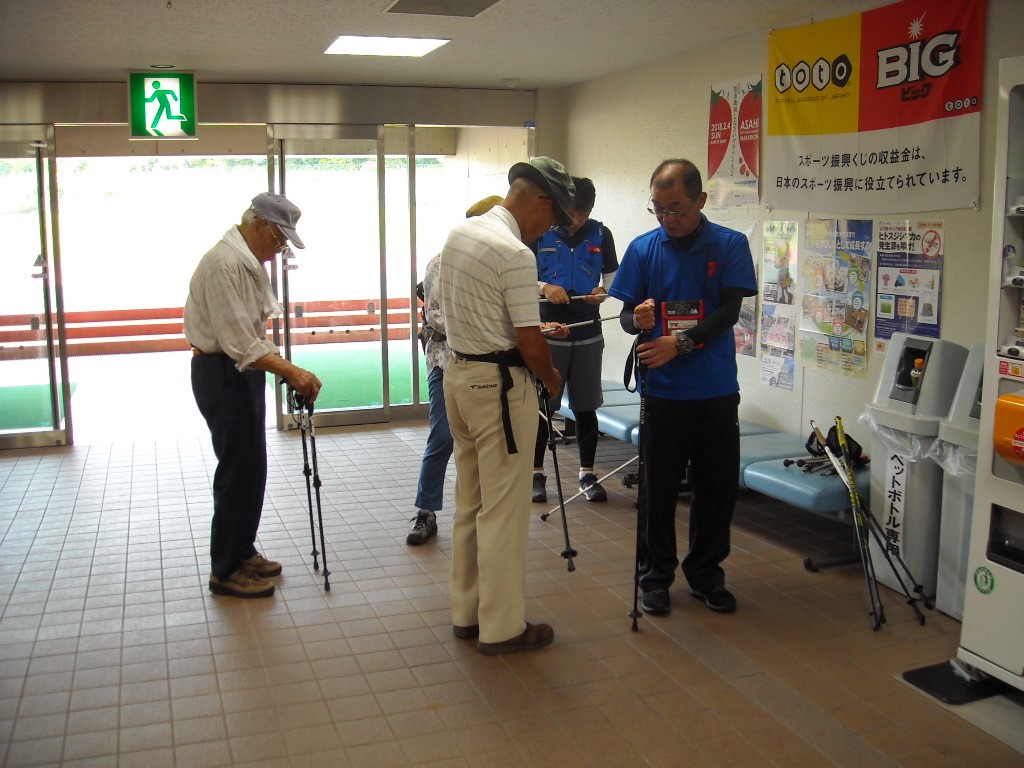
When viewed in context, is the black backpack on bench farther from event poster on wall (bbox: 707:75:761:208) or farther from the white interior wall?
event poster on wall (bbox: 707:75:761:208)

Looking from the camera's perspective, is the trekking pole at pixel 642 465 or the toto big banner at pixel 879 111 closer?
the trekking pole at pixel 642 465

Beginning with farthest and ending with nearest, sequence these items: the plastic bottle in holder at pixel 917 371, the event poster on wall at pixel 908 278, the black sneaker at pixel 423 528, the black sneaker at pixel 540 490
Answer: the black sneaker at pixel 540 490 → the black sneaker at pixel 423 528 → the event poster on wall at pixel 908 278 → the plastic bottle in holder at pixel 917 371

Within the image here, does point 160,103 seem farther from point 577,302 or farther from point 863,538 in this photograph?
point 863,538

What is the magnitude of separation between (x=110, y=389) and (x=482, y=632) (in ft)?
27.7

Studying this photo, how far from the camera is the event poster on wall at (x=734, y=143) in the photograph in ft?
19.5

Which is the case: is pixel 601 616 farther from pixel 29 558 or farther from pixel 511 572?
pixel 29 558

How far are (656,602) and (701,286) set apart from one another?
1286 millimetres

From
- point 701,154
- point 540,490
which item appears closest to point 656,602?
point 540,490

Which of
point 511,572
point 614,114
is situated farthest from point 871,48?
point 511,572

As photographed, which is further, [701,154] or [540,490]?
[701,154]

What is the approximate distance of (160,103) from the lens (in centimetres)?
729

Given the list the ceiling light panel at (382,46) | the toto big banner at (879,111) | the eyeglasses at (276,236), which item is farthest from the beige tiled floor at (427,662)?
the ceiling light panel at (382,46)

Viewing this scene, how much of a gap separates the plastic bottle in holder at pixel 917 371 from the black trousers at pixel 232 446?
8.98 feet

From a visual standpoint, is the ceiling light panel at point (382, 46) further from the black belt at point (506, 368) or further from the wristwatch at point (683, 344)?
the black belt at point (506, 368)
